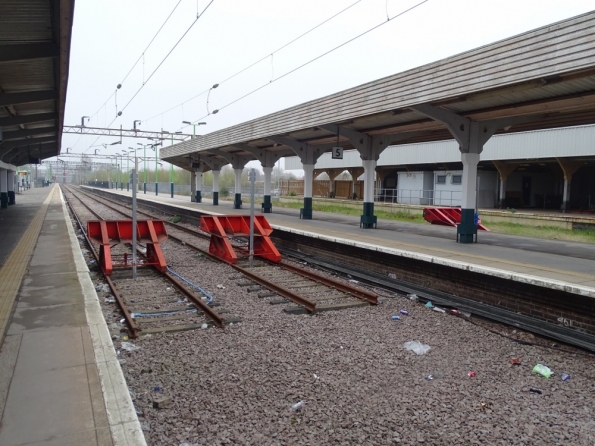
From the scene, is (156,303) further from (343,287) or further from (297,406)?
(297,406)

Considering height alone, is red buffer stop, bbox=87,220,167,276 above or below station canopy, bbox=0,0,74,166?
below

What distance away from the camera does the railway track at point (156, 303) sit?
699 cm

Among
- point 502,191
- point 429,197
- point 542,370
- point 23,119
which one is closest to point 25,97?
point 23,119

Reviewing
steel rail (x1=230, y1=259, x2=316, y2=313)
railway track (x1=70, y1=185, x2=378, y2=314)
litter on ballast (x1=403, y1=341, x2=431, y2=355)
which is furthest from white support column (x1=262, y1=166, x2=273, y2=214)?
litter on ballast (x1=403, y1=341, x2=431, y2=355)

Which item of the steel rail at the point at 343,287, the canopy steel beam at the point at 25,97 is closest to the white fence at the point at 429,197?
the steel rail at the point at 343,287

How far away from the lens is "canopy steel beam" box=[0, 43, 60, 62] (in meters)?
9.41

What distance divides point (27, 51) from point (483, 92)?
955cm

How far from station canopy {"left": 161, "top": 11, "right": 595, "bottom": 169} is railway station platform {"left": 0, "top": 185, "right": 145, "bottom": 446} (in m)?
8.79

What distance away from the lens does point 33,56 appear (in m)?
9.63

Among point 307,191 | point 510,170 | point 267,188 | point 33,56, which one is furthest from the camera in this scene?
point 510,170

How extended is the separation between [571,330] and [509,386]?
251 cm

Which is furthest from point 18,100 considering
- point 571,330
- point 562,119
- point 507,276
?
point 562,119

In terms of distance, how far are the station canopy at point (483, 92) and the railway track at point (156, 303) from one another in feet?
24.0

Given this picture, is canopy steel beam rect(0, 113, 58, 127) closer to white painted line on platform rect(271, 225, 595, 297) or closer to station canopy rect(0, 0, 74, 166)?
station canopy rect(0, 0, 74, 166)
